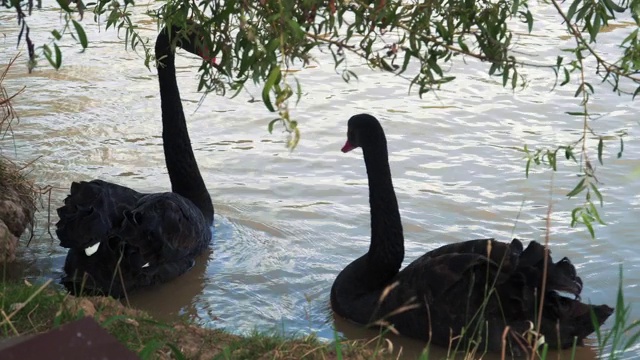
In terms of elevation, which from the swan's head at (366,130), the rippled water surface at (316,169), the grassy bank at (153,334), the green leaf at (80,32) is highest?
the green leaf at (80,32)

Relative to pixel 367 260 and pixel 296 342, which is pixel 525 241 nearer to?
pixel 367 260

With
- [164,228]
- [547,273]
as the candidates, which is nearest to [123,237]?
[164,228]

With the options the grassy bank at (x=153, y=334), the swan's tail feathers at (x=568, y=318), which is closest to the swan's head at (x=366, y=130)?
the swan's tail feathers at (x=568, y=318)

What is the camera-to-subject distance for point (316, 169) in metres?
7.05

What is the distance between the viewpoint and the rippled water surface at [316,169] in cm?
551

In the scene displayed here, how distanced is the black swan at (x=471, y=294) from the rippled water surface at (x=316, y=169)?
25cm

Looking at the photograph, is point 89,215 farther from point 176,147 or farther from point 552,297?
point 552,297

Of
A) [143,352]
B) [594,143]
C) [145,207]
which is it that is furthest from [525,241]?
[143,352]

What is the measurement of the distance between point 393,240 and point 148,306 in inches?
52.1

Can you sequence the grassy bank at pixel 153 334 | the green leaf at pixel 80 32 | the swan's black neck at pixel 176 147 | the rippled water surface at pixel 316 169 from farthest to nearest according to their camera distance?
1. the swan's black neck at pixel 176 147
2. the rippled water surface at pixel 316 169
3. the grassy bank at pixel 153 334
4. the green leaf at pixel 80 32

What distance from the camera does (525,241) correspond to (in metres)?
5.88

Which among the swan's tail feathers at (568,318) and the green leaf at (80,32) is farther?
the swan's tail feathers at (568,318)

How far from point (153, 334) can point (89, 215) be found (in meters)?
1.69

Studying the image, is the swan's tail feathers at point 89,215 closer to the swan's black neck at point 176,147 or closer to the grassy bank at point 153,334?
the swan's black neck at point 176,147
